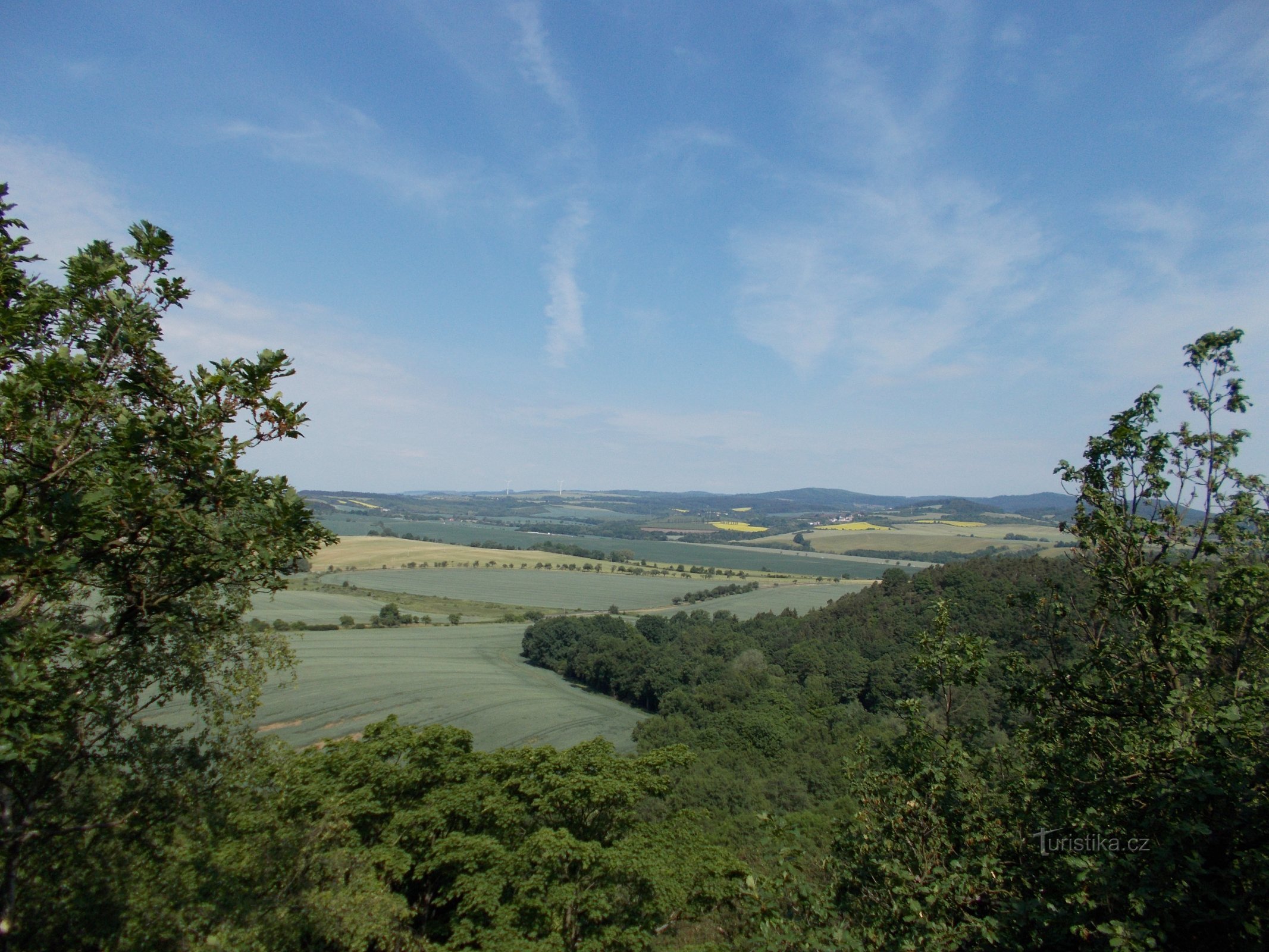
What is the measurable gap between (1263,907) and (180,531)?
30.2ft

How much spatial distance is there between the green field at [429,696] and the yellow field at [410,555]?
4819 cm

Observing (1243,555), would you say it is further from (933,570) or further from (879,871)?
(933,570)

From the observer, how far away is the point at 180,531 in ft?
19.1

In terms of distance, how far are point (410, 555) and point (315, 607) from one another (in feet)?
159

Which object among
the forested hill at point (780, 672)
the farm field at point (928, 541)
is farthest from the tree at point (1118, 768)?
the farm field at point (928, 541)

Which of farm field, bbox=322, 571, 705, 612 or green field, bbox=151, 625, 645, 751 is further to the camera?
farm field, bbox=322, 571, 705, 612

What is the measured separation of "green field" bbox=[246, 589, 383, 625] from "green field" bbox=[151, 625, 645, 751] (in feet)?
15.8

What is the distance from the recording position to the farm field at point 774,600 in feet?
282

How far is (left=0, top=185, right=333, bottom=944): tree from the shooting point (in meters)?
5.07

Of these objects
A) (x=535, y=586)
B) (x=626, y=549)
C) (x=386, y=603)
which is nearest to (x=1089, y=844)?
(x=386, y=603)

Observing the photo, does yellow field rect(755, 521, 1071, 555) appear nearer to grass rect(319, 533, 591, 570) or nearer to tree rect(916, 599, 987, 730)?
grass rect(319, 533, 591, 570)

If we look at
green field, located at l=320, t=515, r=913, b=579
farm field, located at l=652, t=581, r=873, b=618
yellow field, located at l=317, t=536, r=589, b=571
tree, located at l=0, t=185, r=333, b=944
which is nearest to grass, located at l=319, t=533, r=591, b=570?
yellow field, located at l=317, t=536, r=589, b=571

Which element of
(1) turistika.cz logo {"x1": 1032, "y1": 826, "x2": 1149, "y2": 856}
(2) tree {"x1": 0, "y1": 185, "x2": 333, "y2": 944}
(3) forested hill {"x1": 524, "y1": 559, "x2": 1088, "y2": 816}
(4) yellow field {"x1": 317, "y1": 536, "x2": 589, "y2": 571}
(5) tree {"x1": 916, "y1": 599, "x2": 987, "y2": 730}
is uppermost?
(2) tree {"x1": 0, "y1": 185, "x2": 333, "y2": 944}

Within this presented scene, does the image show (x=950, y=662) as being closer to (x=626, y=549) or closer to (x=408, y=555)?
(x=408, y=555)
